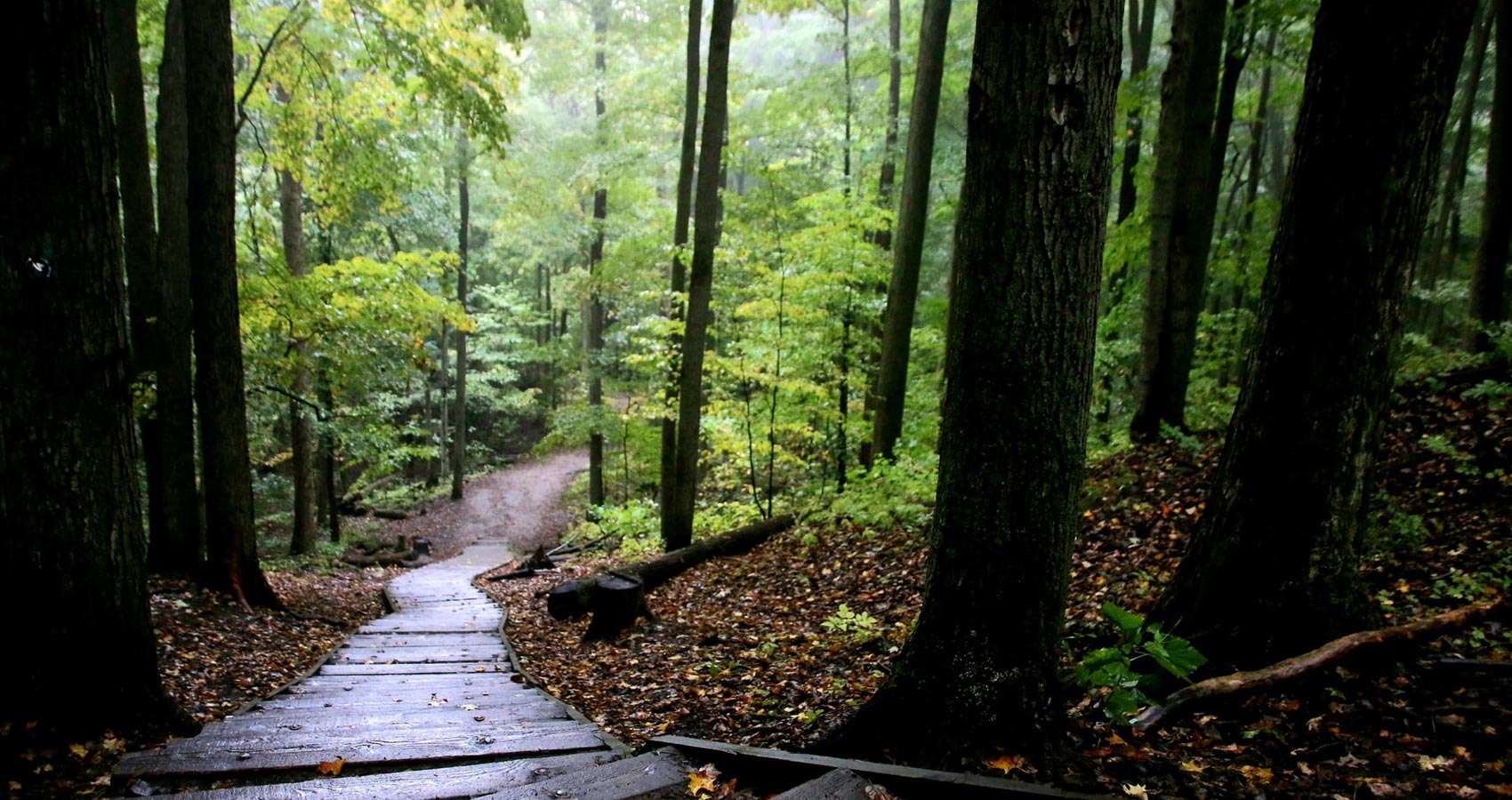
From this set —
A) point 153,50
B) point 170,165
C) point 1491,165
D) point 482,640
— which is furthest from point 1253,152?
point 153,50

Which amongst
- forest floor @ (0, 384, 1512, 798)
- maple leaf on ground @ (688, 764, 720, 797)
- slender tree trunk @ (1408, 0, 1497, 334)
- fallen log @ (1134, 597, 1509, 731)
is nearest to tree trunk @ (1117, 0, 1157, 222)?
slender tree trunk @ (1408, 0, 1497, 334)

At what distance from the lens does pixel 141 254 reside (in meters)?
7.47

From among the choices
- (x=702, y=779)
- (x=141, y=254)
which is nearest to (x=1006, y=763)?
(x=702, y=779)

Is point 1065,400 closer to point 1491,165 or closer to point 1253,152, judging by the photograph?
point 1491,165

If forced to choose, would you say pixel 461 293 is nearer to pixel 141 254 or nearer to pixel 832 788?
pixel 141 254

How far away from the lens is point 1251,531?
3.50m

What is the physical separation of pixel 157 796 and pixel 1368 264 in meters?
5.62

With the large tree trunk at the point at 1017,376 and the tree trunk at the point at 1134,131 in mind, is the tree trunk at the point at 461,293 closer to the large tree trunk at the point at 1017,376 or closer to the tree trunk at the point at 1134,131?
the tree trunk at the point at 1134,131

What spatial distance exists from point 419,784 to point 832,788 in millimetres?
1787

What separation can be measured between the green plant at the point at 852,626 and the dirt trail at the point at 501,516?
13.9m

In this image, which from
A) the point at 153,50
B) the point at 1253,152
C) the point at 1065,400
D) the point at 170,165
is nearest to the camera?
the point at 1065,400

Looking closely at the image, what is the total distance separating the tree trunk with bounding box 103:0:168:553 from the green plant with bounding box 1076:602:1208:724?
8899mm

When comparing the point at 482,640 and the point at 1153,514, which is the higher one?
the point at 1153,514

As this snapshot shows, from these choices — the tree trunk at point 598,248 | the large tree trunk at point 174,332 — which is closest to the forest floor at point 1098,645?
the large tree trunk at point 174,332
